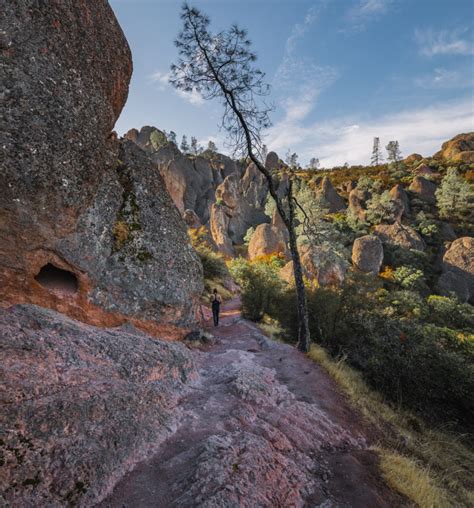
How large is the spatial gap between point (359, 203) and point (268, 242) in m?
18.1

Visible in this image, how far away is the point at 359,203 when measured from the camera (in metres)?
43.9

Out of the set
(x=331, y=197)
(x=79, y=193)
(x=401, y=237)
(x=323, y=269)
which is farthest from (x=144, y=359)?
(x=331, y=197)

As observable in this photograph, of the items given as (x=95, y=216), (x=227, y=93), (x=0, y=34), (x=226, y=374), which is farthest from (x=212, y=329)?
(x=0, y=34)

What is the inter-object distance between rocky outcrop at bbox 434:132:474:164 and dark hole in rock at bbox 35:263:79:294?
76.3 m

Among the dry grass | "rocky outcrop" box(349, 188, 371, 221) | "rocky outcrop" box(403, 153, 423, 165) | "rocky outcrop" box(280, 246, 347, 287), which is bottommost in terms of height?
the dry grass

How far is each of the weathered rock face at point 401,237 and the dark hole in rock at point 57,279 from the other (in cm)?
3522

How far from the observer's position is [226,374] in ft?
20.0

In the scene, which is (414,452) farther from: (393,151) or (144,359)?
(393,151)

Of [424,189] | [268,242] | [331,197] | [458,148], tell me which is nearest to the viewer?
[268,242]

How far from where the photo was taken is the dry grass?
4078mm

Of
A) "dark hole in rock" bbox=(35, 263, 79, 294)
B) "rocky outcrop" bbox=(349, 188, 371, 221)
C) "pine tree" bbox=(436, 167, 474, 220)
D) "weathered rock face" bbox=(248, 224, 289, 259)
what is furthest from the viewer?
"rocky outcrop" bbox=(349, 188, 371, 221)

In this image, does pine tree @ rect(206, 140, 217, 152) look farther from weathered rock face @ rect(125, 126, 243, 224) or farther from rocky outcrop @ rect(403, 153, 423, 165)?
rocky outcrop @ rect(403, 153, 423, 165)

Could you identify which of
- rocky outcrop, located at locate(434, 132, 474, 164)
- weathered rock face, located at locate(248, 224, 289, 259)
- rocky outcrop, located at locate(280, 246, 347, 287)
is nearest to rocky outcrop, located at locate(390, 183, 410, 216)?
weathered rock face, located at locate(248, 224, 289, 259)

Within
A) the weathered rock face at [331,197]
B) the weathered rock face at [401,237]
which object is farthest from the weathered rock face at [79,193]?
the weathered rock face at [331,197]
